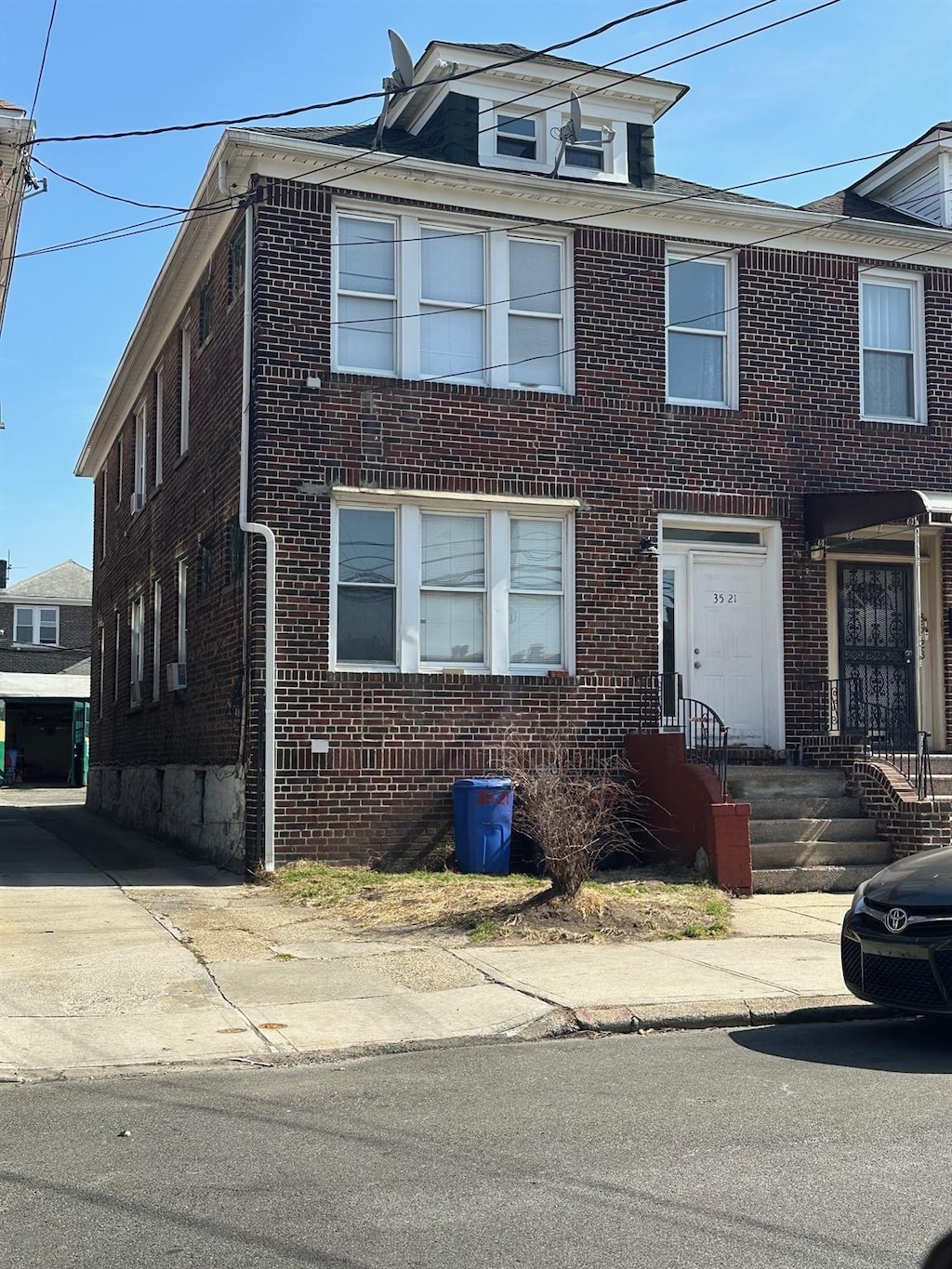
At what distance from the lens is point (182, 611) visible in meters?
18.4

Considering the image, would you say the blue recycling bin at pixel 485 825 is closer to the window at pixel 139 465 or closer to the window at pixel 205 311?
the window at pixel 205 311

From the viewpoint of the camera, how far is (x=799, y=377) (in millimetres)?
15984

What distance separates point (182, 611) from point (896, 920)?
1287 cm

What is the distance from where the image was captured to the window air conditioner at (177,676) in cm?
1800

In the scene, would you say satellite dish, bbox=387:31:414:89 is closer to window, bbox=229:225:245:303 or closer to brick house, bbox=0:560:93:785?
window, bbox=229:225:245:303

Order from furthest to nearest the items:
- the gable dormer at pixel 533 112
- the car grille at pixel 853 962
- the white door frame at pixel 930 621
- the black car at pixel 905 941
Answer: the white door frame at pixel 930 621 → the gable dormer at pixel 533 112 → the car grille at pixel 853 962 → the black car at pixel 905 941

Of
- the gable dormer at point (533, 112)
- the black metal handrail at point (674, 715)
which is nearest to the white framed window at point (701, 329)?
the gable dormer at point (533, 112)

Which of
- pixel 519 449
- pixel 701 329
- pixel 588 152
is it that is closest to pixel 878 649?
A: pixel 701 329

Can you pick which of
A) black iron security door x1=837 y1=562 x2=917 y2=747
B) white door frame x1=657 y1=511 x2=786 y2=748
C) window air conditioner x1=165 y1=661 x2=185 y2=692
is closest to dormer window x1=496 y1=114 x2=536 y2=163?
white door frame x1=657 y1=511 x2=786 y2=748

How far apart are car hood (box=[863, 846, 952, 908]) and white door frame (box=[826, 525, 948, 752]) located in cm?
852

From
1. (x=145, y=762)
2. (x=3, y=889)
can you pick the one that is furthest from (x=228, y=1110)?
(x=145, y=762)

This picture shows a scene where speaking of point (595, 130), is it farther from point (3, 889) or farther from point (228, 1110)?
point (228, 1110)

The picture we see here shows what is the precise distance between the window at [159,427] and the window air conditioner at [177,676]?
3.30 metres

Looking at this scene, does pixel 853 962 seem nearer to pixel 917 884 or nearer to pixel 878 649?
pixel 917 884
